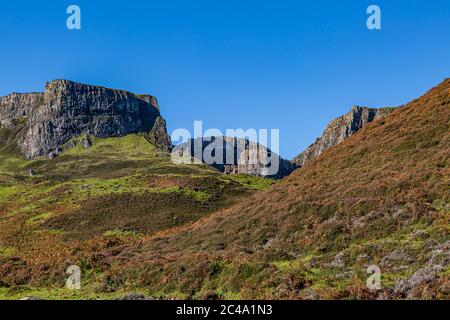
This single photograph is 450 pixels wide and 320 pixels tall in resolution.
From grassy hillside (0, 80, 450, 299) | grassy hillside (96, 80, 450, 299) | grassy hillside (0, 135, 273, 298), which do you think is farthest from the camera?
grassy hillside (0, 135, 273, 298)

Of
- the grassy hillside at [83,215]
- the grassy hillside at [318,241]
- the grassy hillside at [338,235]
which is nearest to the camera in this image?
the grassy hillside at [338,235]

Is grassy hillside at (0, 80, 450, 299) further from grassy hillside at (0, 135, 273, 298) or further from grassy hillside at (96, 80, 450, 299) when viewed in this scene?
grassy hillside at (0, 135, 273, 298)

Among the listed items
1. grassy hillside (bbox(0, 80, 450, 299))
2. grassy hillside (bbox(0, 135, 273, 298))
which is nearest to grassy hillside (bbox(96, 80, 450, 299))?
grassy hillside (bbox(0, 80, 450, 299))

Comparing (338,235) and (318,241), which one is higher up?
(338,235)

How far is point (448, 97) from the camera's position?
4219cm

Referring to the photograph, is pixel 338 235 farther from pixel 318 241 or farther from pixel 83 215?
pixel 83 215

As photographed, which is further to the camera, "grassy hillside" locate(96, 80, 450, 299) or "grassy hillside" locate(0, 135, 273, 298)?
"grassy hillside" locate(0, 135, 273, 298)

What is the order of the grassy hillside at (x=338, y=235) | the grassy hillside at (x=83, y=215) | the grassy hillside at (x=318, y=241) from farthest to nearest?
1. the grassy hillside at (x=83, y=215)
2. the grassy hillside at (x=318, y=241)
3. the grassy hillside at (x=338, y=235)

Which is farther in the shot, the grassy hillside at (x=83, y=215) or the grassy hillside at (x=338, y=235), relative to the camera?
the grassy hillside at (x=83, y=215)

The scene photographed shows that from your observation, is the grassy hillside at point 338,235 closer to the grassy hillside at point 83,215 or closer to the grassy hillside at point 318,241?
the grassy hillside at point 318,241

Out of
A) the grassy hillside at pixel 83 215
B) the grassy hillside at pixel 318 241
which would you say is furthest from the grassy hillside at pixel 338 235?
the grassy hillside at pixel 83 215

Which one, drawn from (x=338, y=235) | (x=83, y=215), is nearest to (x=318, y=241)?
(x=338, y=235)
